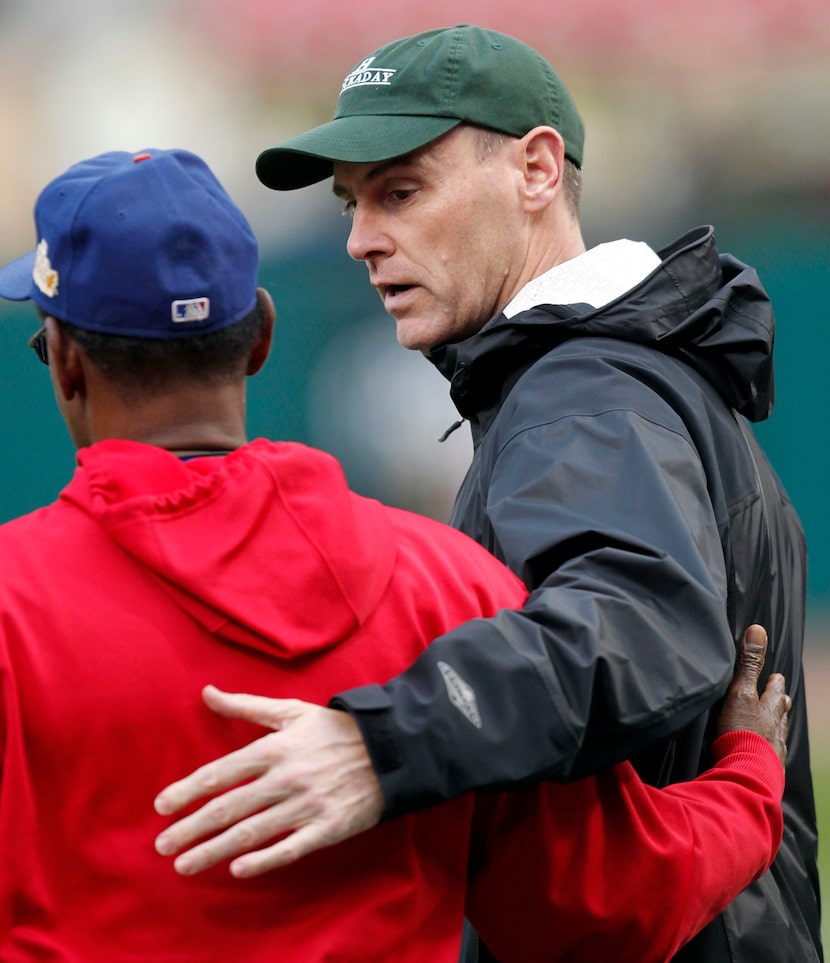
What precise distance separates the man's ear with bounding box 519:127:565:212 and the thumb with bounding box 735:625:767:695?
75cm

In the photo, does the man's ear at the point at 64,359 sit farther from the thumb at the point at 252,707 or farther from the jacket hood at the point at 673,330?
the jacket hood at the point at 673,330

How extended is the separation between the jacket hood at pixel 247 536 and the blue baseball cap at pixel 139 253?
0.12 m

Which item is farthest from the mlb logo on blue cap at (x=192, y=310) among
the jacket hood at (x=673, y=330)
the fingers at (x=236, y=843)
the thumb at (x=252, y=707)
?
the jacket hood at (x=673, y=330)

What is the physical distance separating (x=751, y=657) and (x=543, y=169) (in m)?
0.83

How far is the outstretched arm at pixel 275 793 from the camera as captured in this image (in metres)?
1.06

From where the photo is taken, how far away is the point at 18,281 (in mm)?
1309

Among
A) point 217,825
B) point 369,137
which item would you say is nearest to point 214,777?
point 217,825

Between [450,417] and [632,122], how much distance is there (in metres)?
2.00

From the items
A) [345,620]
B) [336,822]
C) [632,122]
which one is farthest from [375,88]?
[632,122]

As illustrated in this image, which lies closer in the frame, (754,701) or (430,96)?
(754,701)

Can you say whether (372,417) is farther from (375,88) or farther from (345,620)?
(345,620)

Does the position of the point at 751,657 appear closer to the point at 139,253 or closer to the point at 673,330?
the point at 673,330

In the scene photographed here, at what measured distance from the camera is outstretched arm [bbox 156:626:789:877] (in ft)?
3.47

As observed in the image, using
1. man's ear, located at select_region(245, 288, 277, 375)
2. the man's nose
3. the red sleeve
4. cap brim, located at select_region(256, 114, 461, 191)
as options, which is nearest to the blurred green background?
the man's nose
